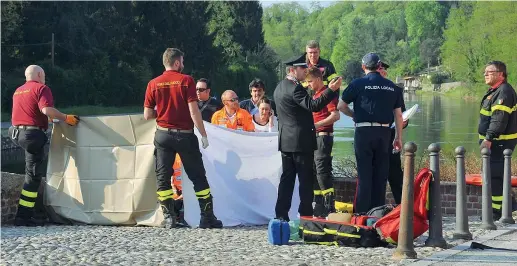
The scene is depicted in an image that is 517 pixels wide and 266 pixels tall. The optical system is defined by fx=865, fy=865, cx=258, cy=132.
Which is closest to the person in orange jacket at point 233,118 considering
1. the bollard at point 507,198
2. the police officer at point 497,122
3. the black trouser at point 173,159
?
the black trouser at point 173,159

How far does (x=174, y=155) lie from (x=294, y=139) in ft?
5.20

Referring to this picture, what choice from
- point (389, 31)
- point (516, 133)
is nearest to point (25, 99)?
point (516, 133)

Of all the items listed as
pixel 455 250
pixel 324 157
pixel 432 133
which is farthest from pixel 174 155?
pixel 432 133

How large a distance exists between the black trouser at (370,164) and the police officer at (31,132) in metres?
3.83

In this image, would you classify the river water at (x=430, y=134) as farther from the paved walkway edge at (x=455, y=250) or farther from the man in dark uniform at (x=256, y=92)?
the paved walkway edge at (x=455, y=250)

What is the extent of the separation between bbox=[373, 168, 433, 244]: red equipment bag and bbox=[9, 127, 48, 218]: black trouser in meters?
4.64

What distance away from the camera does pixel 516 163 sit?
16234 mm

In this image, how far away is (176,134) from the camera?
408 inches

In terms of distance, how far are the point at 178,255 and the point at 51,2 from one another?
5345cm

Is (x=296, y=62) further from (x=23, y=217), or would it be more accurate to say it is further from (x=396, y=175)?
(x=23, y=217)

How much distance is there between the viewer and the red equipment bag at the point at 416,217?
27.5 ft

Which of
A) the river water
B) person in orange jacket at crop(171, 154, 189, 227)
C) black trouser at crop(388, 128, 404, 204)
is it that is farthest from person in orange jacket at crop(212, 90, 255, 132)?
the river water

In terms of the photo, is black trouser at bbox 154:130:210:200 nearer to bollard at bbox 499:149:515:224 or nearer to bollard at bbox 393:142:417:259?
bollard at bbox 393:142:417:259

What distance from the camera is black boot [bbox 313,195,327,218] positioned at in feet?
36.8
